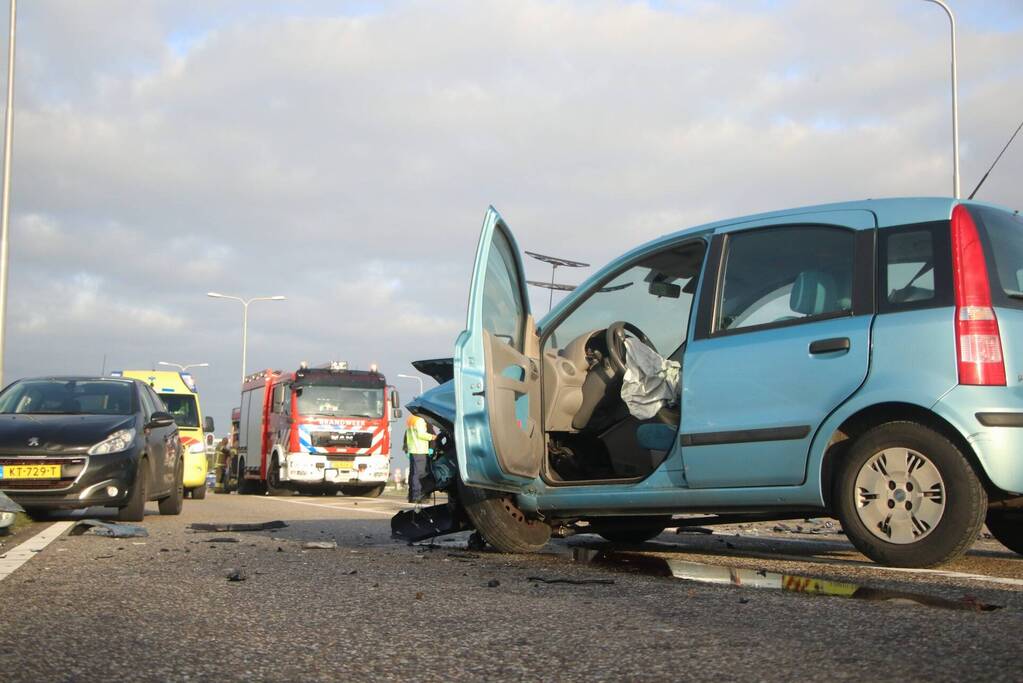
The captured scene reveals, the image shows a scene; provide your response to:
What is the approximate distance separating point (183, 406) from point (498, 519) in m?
17.7

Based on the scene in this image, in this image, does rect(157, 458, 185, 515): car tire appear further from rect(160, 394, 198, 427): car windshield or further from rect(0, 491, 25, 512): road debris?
rect(160, 394, 198, 427): car windshield

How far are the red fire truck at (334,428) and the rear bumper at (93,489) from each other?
1615 cm

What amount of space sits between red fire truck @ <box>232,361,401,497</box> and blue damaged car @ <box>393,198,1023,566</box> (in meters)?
19.6

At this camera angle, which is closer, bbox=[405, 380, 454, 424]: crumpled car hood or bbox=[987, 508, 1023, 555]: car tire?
bbox=[987, 508, 1023, 555]: car tire

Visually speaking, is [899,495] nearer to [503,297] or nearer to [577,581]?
[577,581]

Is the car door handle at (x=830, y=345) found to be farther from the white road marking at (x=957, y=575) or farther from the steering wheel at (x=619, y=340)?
the steering wheel at (x=619, y=340)

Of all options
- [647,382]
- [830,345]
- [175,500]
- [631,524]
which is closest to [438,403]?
[647,382]

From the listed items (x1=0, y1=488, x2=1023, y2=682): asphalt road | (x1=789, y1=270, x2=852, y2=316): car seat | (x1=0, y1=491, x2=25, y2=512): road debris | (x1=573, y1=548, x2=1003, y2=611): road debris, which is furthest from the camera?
(x1=0, y1=491, x2=25, y2=512): road debris

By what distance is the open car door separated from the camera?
637 cm

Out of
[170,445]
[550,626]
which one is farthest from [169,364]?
[550,626]

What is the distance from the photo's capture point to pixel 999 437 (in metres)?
5.51

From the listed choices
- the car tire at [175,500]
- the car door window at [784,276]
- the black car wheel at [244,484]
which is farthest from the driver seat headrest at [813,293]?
the black car wheel at [244,484]

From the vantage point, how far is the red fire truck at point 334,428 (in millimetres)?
27016

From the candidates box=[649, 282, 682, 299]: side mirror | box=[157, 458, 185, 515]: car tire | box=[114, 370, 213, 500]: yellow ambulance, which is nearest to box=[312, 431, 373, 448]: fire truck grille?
box=[114, 370, 213, 500]: yellow ambulance
